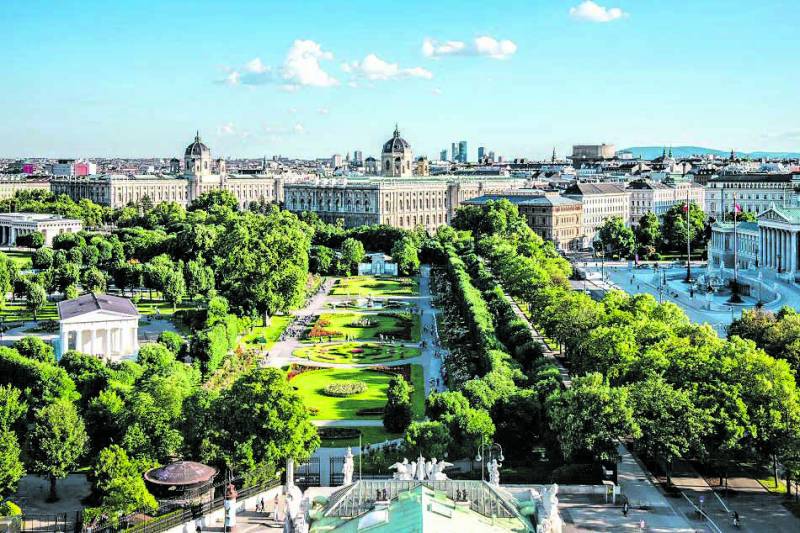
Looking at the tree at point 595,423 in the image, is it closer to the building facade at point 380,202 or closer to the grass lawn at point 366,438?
the grass lawn at point 366,438

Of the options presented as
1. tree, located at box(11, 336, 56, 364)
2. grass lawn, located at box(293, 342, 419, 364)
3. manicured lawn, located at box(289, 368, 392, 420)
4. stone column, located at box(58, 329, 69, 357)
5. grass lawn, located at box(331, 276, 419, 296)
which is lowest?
manicured lawn, located at box(289, 368, 392, 420)

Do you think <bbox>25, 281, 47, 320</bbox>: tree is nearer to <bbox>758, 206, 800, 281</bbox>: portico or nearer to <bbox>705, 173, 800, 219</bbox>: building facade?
<bbox>758, 206, 800, 281</bbox>: portico

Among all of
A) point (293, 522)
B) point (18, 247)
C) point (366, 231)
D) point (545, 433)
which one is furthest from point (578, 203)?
point (293, 522)

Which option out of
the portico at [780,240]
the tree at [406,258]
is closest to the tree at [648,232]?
the portico at [780,240]

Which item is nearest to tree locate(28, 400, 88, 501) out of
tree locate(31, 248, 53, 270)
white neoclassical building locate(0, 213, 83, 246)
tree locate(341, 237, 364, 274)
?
tree locate(31, 248, 53, 270)

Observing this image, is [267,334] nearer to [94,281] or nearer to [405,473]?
[94,281]

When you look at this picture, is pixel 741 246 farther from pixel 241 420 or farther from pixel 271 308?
pixel 241 420
